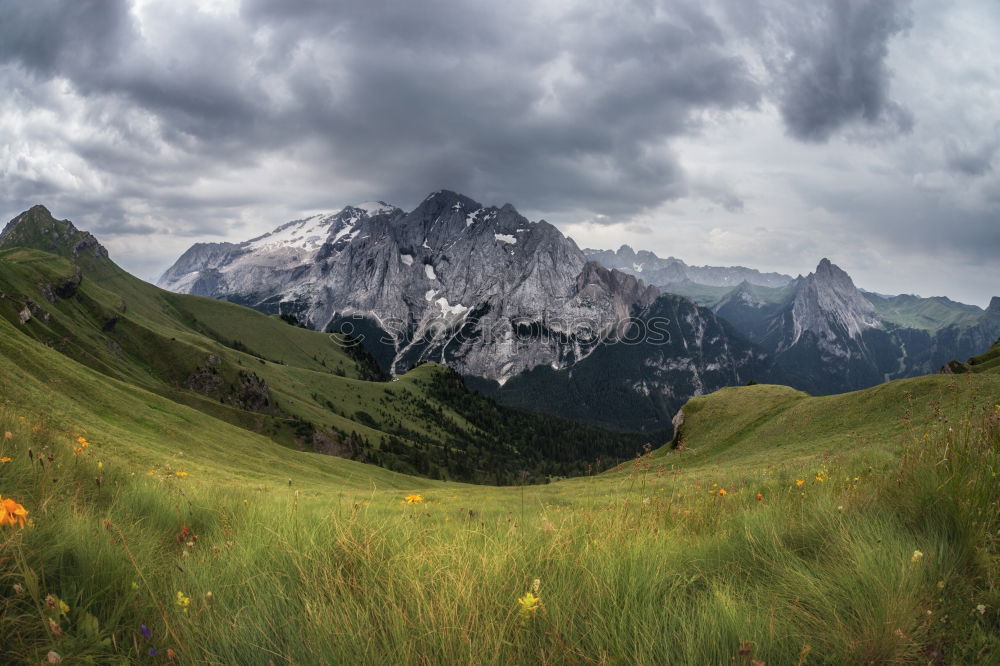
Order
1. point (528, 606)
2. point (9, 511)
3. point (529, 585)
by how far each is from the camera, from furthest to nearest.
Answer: point (529, 585)
point (9, 511)
point (528, 606)

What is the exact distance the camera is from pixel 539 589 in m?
3.36

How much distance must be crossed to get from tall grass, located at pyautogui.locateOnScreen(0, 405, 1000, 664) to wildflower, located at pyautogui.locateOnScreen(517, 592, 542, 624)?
0.05m

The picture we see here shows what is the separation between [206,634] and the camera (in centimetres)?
292

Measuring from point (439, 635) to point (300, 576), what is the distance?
1.31 metres

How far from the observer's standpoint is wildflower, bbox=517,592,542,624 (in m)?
2.88

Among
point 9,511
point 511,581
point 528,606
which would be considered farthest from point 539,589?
point 9,511

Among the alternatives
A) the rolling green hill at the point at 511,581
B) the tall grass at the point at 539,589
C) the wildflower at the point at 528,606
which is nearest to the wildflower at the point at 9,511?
the rolling green hill at the point at 511,581

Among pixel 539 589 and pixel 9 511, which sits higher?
pixel 9 511

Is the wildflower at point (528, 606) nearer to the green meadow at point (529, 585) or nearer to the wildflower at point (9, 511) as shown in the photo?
the green meadow at point (529, 585)

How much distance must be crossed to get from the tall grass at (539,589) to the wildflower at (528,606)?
5 centimetres

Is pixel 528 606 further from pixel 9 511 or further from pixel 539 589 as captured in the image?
pixel 9 511

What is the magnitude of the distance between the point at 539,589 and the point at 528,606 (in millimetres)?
494

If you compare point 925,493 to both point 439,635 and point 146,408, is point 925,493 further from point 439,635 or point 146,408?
point 146,408

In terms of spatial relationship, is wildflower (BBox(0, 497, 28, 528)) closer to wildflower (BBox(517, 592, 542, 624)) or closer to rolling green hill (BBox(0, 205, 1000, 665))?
rolling green hill (BBox(0, 205, 1000, 665))
